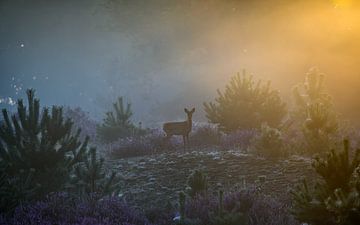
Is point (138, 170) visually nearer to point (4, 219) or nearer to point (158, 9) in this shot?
point (4, 219)

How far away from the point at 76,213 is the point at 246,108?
804cm

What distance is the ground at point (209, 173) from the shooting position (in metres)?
7.82

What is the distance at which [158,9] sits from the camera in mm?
32375

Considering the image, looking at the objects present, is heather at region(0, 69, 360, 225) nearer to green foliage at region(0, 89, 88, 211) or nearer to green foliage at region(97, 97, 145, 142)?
green foliage at region(0, 89, 88, 211)

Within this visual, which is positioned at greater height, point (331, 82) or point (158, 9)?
point (158, 9)

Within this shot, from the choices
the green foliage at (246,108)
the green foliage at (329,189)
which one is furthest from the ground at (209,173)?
the green foliage at (246,108)

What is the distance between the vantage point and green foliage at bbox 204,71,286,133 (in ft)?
42.9

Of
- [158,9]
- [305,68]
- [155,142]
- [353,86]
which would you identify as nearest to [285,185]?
[155,142]

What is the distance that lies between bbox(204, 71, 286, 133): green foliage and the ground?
249cm

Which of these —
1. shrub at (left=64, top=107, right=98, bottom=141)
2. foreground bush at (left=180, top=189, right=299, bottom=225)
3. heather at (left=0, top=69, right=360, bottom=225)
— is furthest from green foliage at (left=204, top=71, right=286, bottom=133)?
shrub at (left=64, top=107, right=98, bottom=141)

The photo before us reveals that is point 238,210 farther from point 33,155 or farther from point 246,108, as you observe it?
point 246,108

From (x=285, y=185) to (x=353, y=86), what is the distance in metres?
16.8

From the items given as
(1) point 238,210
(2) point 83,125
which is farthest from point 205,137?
(2) point 83,125

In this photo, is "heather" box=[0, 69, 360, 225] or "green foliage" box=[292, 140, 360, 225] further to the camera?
"heather" box=[0, 69, 360, 225]
